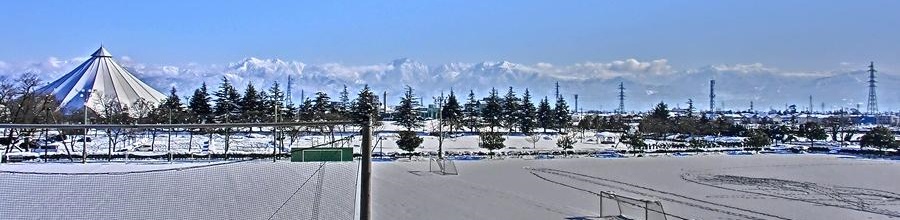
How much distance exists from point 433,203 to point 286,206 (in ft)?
11.6

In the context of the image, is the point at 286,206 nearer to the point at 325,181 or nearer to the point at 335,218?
the point at 335,218

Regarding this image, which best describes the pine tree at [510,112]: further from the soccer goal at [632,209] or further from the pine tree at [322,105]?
the soccer goal at [632,209]

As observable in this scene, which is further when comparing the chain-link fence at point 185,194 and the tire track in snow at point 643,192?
the tire track in snow at point 643,192

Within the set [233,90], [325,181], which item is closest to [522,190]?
[325,181]

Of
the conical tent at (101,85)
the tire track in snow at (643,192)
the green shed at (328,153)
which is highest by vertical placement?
the conical tent at (101,85)

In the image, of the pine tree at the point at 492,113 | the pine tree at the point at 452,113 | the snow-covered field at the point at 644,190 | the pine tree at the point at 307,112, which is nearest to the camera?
the snow-covered field at the point at 644,190

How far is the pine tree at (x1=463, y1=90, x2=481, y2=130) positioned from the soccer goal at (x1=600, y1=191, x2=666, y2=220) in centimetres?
4144

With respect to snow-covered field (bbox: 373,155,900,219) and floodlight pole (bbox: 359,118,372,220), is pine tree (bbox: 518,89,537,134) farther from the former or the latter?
floodlight pole (bbox: 359,118,372,220)

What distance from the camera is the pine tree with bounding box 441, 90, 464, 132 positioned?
5478 centimetres

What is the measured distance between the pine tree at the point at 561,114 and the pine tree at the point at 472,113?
23.0 feet

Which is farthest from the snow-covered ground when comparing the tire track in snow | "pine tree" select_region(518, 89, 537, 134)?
"pine tree" select_region(518, 89, 537, 134)

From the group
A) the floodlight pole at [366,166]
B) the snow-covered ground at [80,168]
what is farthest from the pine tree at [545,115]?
the floodlight pole at [366,166]

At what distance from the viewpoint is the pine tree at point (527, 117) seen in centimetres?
5891

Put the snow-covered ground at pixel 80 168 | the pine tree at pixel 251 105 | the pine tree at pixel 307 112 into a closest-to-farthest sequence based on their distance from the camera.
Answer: the snow-covered ground at pixel 80 168 < the pine tree at pixel 251 105 < the pine tree at pixel 307 112
